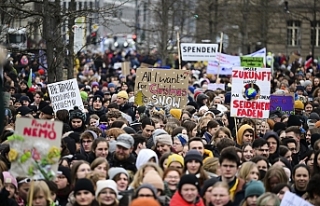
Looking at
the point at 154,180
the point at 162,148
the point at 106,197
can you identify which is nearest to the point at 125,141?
the point at 162,148

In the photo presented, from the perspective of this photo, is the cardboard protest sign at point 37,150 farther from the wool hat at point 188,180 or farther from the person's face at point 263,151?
the person's face at point 263,151

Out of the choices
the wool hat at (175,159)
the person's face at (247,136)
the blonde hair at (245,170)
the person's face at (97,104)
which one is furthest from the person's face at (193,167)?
the person's face at (97,104)

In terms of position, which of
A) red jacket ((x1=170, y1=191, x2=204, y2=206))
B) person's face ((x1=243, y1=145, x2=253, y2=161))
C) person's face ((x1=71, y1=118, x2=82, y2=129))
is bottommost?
red jacket ((x1=170, y1=191, x2=204, y2=206))

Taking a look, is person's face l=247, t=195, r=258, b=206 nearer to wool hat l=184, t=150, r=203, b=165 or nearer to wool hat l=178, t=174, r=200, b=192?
wool hat l=178, t=174, r=200, b=192

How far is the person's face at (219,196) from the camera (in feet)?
39.0

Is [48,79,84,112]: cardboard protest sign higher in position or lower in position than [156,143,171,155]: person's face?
higher

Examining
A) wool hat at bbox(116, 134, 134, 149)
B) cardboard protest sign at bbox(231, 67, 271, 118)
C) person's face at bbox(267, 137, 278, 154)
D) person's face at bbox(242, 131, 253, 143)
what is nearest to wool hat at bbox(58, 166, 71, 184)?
wool hat at bbox(116, 134, 134, 149)

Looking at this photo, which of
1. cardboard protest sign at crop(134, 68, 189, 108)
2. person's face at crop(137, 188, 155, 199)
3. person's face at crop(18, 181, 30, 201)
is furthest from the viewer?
cardboard protest sign at crop(134, 68, 189, 108)

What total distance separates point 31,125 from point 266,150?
427 centimetres

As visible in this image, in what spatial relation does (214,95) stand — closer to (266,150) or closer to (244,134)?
(244,134)

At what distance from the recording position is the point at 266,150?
15531 millimetres

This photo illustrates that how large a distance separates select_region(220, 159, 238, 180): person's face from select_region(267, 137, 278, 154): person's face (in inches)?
116

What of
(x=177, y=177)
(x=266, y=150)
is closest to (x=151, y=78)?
(x=266, y=150)

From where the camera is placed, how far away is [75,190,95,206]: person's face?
12.1 metres
